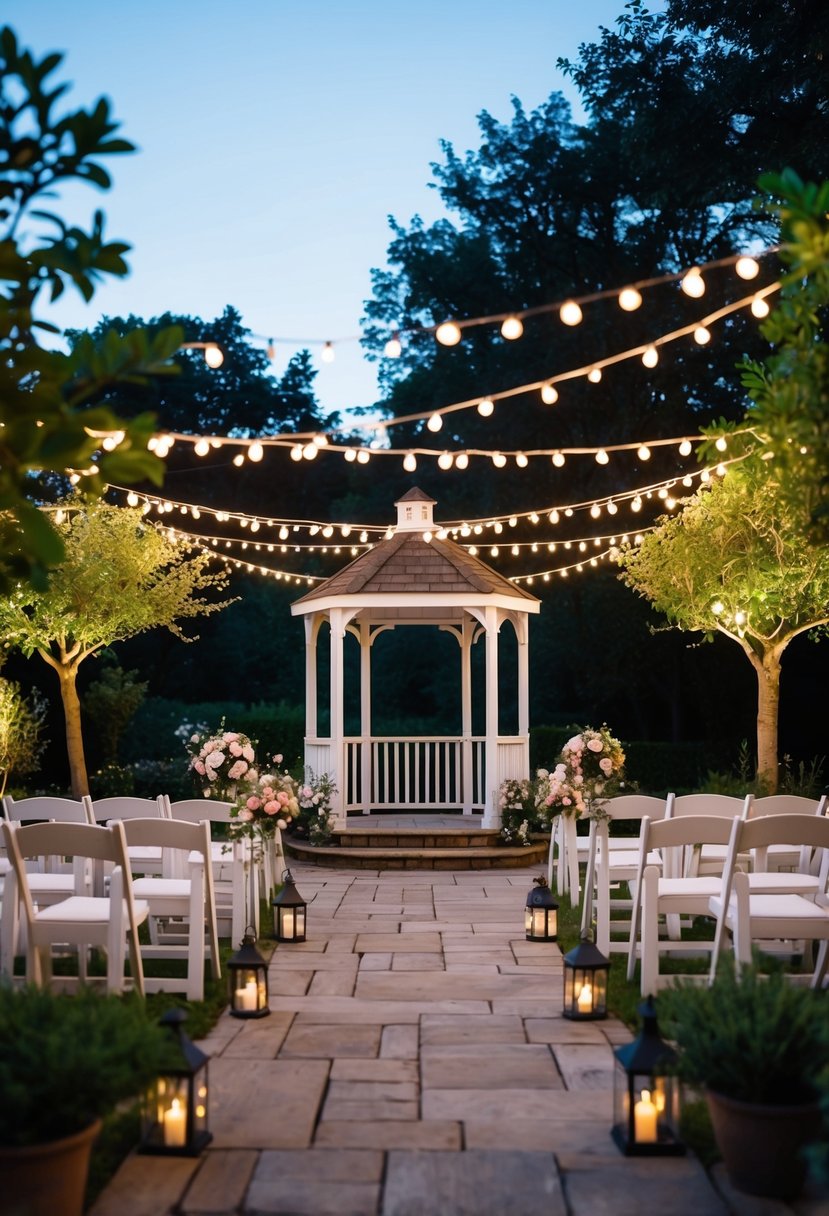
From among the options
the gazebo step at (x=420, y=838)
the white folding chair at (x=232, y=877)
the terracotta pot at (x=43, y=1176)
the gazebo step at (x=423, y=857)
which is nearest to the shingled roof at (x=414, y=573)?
the gazebo step at (x=420, y=838)

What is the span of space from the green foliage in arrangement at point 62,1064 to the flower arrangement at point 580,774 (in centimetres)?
504

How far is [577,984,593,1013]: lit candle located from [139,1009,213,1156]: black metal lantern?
2101mm

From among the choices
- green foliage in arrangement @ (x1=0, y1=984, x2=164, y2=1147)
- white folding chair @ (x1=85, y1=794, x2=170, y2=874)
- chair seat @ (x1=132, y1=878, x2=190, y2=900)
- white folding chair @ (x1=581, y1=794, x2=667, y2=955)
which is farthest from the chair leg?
white folding chair @ (x1=85, y1=794, x2=170, y2=874)

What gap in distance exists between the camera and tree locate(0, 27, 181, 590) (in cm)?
280

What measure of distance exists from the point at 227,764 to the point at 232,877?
3.58 feet

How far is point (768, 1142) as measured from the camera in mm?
3301

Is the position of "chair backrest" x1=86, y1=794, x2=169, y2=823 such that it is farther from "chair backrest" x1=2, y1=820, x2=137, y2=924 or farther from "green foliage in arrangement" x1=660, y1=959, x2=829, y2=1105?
"green foliage in arrangement" x1=660, y1=959, x2=829, y2=1105

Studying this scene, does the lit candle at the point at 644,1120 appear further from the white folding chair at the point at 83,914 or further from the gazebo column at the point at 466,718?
the gazebo column at the point at 466,718

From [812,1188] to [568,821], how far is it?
4.94 meters

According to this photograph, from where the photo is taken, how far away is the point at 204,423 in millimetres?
23250

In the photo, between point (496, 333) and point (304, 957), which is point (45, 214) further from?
point (496, 333)

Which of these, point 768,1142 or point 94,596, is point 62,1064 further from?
point 94,596

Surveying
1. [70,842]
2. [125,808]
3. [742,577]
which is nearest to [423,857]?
[742,577]

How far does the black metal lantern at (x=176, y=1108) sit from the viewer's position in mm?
3646
